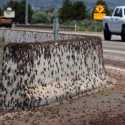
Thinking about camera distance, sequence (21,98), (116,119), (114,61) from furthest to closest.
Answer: (114,61) < (21,98) < (116,119)

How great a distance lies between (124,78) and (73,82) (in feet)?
9.26

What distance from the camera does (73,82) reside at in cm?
1024

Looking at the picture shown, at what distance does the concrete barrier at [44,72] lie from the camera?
9156 millimetres

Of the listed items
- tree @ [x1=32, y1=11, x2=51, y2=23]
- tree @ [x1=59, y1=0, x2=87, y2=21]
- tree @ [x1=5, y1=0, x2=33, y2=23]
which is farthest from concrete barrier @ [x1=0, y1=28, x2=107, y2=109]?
tree @ [x1=32, y1=11, x2=51, y2=23]

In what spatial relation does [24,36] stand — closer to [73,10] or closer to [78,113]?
[78,113]

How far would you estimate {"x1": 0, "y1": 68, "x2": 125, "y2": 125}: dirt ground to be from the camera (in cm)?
839

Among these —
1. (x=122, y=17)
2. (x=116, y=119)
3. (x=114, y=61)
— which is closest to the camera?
(x=116, y=119)

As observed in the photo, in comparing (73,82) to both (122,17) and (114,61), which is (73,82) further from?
(122,17)

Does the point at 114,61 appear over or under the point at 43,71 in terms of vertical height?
under

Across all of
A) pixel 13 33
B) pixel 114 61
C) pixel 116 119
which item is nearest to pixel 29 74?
pixel 116 119

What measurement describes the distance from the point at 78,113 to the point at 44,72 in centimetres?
102

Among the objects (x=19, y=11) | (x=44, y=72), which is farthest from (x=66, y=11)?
(x=44, y=72)

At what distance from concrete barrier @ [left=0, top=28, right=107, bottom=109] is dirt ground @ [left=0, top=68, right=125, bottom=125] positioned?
18 centimetres

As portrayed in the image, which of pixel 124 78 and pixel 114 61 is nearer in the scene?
pixel 124 78
